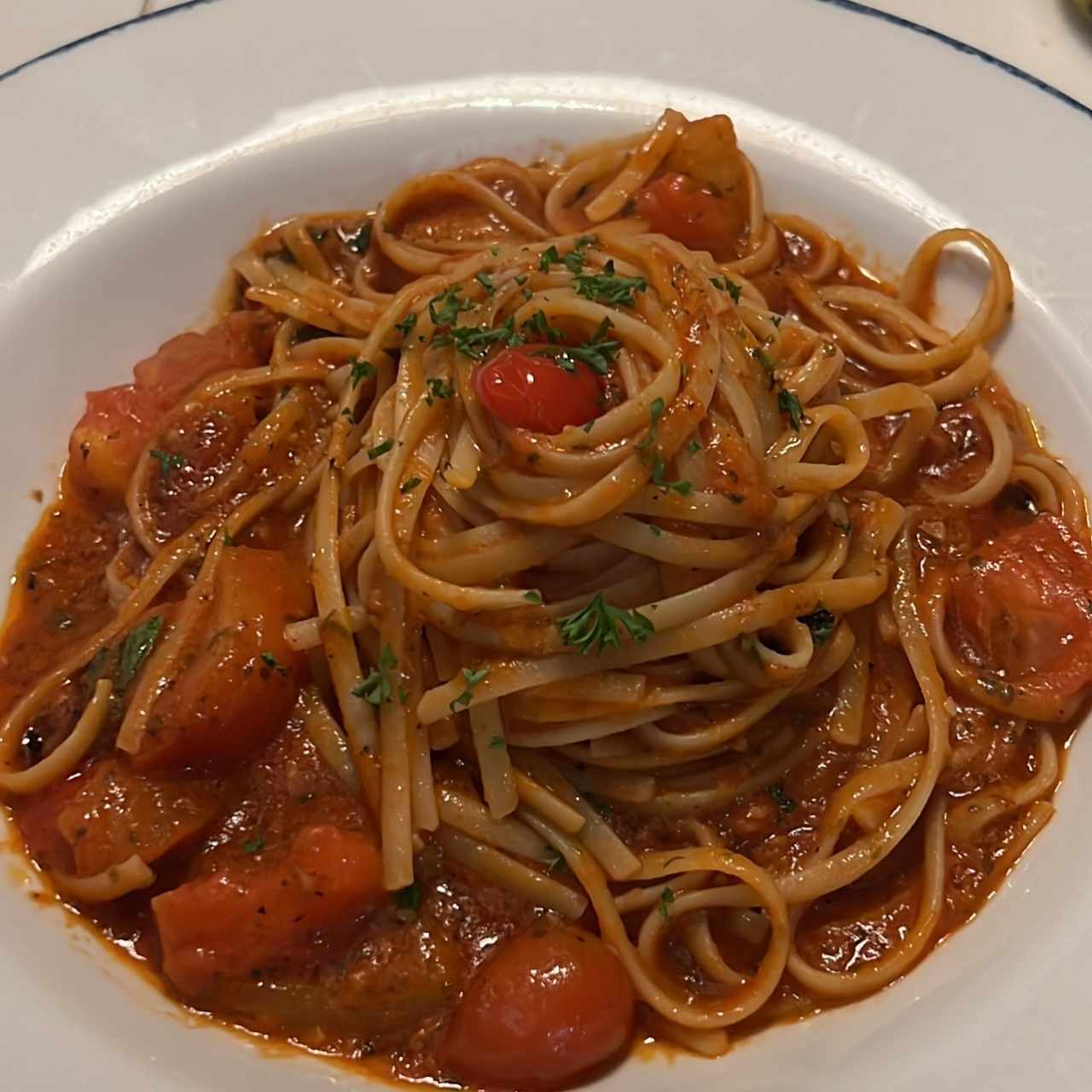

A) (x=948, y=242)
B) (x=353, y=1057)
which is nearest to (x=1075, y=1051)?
(x=353, y=1057)

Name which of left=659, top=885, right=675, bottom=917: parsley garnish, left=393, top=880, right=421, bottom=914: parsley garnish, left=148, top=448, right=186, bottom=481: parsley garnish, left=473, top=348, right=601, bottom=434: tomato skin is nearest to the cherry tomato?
left=473, top=348, right=601, bottom=434: tomato skin

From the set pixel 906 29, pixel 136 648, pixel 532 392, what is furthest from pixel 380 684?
pixel 906 29

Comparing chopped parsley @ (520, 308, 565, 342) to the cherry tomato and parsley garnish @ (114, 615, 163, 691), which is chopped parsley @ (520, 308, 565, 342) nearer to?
the cherry tomato

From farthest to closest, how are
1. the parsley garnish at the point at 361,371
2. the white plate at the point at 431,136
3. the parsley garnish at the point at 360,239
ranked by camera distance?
the parsley garnish at the point at 360,239 → the white plate at the point at 431,136 → the parsley garnish at the point at 361,371

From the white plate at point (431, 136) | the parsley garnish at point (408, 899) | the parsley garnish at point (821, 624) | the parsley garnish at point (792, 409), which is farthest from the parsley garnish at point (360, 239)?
the parsley garnish at point (408, 899)

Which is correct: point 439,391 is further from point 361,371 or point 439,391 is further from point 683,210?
point 683,210

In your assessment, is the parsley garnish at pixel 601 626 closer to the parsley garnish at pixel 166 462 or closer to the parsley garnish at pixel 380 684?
the parsley garnish at pixel 380 684
